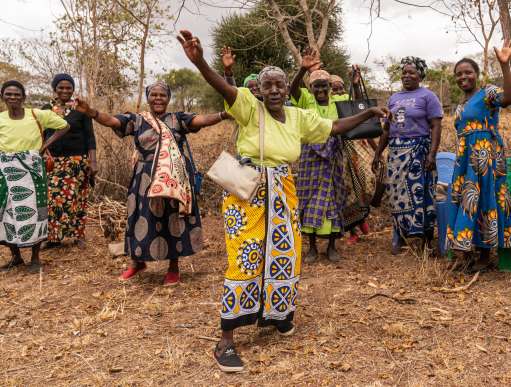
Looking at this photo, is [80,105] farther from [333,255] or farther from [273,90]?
[333,255]

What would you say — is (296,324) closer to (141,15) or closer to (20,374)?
(20,374)

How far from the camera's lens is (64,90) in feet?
17.9

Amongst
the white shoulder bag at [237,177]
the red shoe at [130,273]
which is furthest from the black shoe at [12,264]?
the white shoulder bag at [237,177]

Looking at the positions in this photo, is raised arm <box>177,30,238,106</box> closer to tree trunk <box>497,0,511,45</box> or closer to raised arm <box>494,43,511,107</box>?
raised arm <box>494,43,511,107</box>

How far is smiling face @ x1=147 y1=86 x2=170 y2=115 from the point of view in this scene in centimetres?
422

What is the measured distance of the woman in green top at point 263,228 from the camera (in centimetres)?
293

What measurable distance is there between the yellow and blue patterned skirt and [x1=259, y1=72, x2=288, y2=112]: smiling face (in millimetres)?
386

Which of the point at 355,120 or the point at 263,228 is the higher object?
the point at 355,120

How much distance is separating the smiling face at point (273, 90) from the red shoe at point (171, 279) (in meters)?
2.11

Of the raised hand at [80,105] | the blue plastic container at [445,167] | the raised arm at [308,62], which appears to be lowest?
the blue plastic container at [445,167]

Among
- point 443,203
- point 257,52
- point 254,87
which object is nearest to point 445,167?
point 443,203

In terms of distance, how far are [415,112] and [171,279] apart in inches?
104

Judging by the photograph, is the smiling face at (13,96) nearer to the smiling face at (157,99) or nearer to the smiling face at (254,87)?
the smiling face at (157,99)

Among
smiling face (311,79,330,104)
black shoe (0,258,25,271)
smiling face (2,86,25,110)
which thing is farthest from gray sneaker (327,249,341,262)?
smiling face (2,86,25,110)
